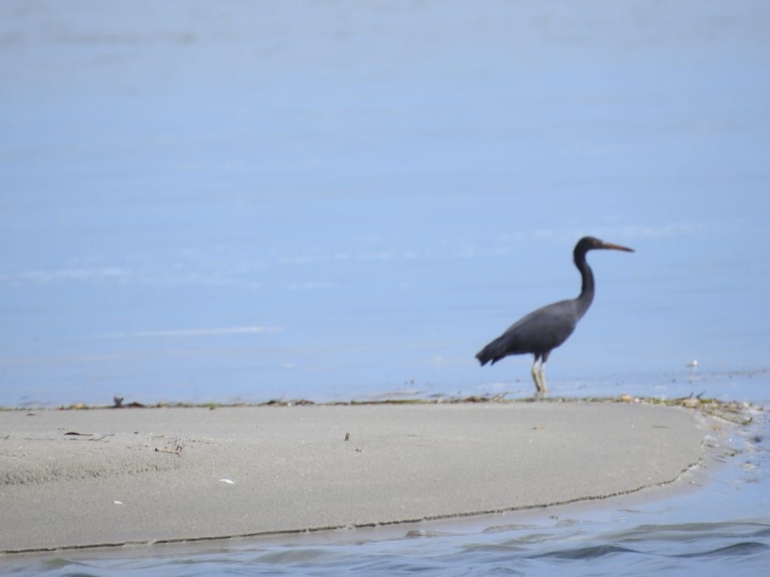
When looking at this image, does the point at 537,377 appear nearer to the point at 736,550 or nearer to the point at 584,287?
the point at 584,287

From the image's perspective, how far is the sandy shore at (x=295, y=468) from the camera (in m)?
6.54

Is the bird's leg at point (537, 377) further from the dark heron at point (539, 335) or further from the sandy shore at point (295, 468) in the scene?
the sandy shore at point (295, 468)

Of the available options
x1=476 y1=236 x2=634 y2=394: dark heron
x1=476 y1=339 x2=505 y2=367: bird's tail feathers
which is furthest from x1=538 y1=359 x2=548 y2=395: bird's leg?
x1=476 y1=339 x2=505 y2=367: bird's tail feathers

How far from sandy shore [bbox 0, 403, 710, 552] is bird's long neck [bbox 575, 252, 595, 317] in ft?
13.5

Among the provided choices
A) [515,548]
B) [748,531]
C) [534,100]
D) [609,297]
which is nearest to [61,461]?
[515,548]

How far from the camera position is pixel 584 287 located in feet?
44.0

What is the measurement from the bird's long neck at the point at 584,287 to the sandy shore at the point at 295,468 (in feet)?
13.5

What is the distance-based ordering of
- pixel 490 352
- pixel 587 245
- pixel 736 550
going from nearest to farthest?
pixel 736 550
pixel 490 352
pixel 587 245

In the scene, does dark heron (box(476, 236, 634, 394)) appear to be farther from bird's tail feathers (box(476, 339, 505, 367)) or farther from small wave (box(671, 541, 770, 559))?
small wave (box(671, 541, 770, 559))

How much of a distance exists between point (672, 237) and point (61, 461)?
471 inches

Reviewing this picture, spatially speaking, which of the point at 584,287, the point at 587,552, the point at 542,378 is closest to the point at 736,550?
the point at 587,552

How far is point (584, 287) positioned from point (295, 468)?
660cm

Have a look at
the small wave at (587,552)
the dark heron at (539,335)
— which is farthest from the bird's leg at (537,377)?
the small wave at (587,552)

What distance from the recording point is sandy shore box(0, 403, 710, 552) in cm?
654
